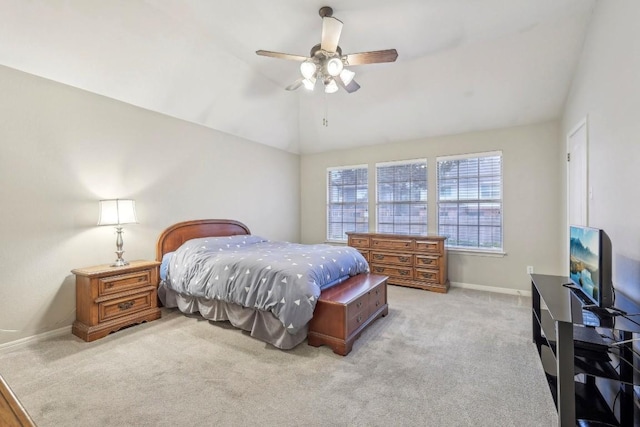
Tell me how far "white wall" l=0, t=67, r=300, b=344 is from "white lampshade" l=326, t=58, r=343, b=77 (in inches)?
94.3

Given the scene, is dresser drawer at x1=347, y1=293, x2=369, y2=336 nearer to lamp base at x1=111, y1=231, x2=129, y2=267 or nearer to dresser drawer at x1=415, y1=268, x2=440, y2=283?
dresser drawer at x1=415, y1=268, x2=440, y2=283

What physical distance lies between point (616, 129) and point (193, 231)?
4548mm

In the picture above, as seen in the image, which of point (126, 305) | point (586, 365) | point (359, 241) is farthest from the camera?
point (359, 241)

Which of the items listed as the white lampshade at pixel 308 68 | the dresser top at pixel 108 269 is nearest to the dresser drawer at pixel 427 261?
the white lampshade at pixel 308 68

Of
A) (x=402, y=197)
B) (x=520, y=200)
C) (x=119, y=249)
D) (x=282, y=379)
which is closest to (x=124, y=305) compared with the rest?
(x=119, y=249)

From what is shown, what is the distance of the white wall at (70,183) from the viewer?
2.71 m

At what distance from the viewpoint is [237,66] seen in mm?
3996

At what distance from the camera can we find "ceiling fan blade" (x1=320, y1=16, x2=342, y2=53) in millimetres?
2549

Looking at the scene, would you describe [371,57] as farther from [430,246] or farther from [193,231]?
[193,231]

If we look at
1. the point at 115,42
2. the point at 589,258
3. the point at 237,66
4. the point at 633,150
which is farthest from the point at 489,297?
the point at 115,42

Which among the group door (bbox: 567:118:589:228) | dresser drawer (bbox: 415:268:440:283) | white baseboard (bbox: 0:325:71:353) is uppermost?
door (bbox: 567:118:589:228)

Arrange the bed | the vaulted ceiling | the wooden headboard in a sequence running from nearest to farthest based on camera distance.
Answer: the bed → the vaulted ceiling → the wooden headboard

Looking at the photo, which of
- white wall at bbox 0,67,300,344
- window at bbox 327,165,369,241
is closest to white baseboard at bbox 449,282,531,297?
window at bbox 327,165,369,241

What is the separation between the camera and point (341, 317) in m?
2.60
